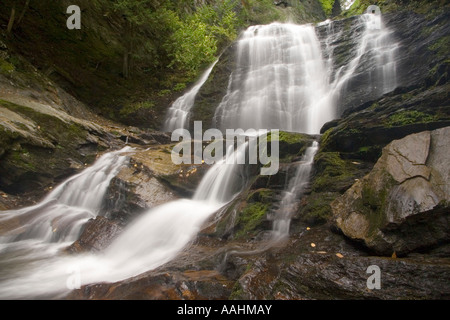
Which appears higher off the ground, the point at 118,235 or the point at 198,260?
the point at 118,235

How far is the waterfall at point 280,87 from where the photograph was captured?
10.3 m

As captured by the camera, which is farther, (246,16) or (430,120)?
(246,16)

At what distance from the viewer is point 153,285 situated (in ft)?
9.77

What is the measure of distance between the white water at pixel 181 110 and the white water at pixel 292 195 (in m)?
7.35

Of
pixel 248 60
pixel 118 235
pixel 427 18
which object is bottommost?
pixel 118 235

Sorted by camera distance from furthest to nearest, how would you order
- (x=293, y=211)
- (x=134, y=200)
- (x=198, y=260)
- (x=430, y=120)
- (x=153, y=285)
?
(x=134, y=200) < (x=430, y=120) < (x=293, y=211) < (x=198, y=260) < (x=153, y=285)

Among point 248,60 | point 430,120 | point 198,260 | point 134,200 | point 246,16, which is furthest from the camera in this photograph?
point 246,16

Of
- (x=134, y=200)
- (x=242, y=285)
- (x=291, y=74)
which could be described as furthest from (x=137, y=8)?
(x=242, y=285)

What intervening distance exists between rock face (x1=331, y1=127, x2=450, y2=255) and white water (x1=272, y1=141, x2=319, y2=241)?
0.73 m

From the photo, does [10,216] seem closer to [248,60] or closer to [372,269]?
[372,269]

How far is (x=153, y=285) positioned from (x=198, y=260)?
3.05 ft

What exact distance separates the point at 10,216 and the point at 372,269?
288 inches

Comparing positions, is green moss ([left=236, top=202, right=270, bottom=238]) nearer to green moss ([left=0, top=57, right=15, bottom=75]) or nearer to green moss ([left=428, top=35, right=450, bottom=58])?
green moss ([left=428, top=35, right=450, bottom=58])
